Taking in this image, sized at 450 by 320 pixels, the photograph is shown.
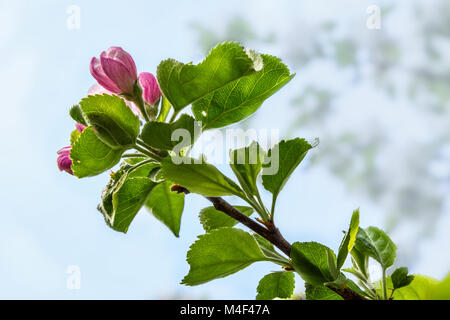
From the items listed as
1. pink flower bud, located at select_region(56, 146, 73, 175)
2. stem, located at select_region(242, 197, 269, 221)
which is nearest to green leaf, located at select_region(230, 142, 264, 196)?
stem, located at select_region(242, 197, 269, 221)

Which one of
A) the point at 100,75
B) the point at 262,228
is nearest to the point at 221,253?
the point at 262,228

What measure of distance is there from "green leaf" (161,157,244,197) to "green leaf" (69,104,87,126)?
71 millimetres

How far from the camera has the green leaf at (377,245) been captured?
346 millimetres

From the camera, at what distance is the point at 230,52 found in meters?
0.29

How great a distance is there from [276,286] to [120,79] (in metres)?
0.16

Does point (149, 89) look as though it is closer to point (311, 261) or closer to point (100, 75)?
point (100, 75)

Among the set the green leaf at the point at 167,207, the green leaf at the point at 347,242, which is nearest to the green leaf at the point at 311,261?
the green leaf at the point at 347,242

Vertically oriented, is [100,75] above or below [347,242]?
above

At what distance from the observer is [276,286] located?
0.33 m

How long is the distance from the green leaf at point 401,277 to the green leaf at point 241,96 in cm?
13

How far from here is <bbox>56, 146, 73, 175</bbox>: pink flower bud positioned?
33 centimetres

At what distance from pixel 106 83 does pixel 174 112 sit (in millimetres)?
46

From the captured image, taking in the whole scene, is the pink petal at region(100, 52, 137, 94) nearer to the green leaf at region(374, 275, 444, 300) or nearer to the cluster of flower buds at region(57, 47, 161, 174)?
the cluster of flower buds at region(57, 47, 161, 174)
